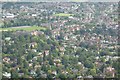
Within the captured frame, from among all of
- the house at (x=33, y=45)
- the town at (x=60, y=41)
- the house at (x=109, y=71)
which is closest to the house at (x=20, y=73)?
the town at (x=60, y=41)

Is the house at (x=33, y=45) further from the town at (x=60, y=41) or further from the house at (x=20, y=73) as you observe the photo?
the house at (x=20, y=73)

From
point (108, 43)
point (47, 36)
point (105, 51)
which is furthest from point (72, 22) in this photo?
point (105, 51)

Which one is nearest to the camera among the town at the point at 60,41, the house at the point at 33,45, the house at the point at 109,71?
the house at the point at 109,71

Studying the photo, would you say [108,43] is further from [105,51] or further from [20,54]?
[20,54]

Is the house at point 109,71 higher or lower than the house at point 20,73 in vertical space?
higher

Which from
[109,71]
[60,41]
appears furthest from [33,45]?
[109,71]

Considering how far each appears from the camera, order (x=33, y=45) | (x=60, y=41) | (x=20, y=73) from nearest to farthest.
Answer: (x=20, y=73), (x=33, y=45), (x=60, y=41)

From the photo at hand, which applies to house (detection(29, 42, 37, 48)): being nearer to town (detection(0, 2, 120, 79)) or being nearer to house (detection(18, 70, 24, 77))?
town (detection(0, 2, 120, 79))

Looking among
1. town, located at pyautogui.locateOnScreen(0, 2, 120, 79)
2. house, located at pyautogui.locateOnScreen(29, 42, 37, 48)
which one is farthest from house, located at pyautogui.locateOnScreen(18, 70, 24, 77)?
house, located at pyautogui.locateOnScreen(29, 42, 37, 48)

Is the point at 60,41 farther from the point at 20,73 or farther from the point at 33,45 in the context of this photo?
the point at 20,73
